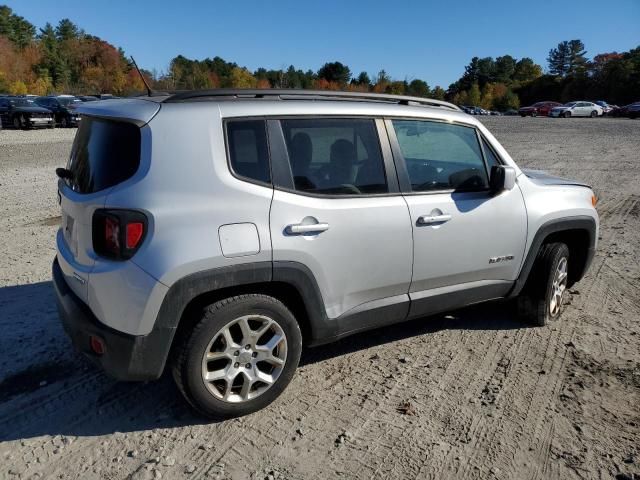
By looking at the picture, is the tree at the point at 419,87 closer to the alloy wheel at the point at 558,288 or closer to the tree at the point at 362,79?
the tree at the point at 362,79

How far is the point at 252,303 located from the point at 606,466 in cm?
208

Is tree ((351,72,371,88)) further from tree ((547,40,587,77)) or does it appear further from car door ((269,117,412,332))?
car door ((269,117,412,332))

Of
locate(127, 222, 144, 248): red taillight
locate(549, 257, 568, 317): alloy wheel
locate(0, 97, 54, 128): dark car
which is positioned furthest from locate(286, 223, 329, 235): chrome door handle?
locate(0, 97, 54, 128): dark car

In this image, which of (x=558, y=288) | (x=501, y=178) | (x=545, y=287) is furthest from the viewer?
(x=558, y=288)

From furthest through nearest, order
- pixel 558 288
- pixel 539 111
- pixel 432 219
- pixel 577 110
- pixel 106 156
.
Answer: pixel 539 111 → pixel 577 110 → pixel 558 288 → pixel 432 219 → pixel 106 156

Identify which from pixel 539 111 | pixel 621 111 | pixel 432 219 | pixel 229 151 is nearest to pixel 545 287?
pixel 432 219

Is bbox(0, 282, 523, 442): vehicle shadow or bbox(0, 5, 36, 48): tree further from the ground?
bbox(0, 5, 36, 48): tree

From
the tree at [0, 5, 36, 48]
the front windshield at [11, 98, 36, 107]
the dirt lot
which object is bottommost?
the dirt lot

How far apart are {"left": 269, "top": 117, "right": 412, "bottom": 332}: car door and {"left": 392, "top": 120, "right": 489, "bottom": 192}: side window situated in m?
0.22

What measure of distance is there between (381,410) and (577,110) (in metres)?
57.1

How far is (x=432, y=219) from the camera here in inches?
145

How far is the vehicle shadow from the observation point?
10.4ft

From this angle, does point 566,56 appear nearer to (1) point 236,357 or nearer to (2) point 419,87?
(2) point 419,87

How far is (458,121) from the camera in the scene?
161 inches
